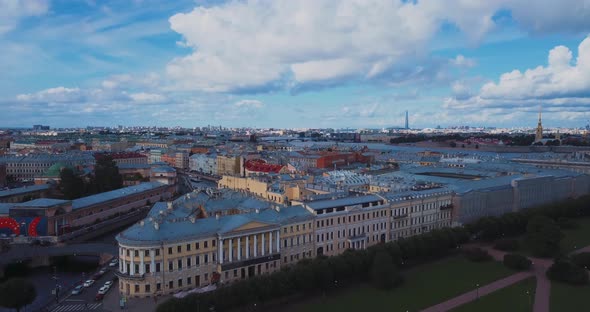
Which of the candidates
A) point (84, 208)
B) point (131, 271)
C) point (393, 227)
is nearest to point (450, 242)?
point (393, 227)

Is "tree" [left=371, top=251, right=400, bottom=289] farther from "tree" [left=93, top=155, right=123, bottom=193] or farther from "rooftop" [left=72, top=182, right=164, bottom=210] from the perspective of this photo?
"tree" [left=93, top=155, right=123, bottom=193]

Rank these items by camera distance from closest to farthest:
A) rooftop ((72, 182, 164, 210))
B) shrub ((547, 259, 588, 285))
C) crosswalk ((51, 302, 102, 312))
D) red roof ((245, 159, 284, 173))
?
crosswalk ((51, 302, 102, 312)) < shrub ((547, 259, 588, 285)) < rooftop ((72, 182, 164, 210)) < red roof ((245, 159, 284, 173))

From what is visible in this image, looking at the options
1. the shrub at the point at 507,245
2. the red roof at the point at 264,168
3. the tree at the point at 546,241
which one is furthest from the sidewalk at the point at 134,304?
the red roof at the point at 264,168

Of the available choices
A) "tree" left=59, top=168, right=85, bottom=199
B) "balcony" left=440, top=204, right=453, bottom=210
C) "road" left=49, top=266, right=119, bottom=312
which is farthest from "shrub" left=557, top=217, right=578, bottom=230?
"tree" left=59, top=168, right=85, bottom=199

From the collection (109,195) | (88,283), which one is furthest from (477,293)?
(109,195)

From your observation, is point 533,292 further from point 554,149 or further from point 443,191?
point 554,149

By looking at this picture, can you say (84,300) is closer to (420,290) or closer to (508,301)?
(420,290)
